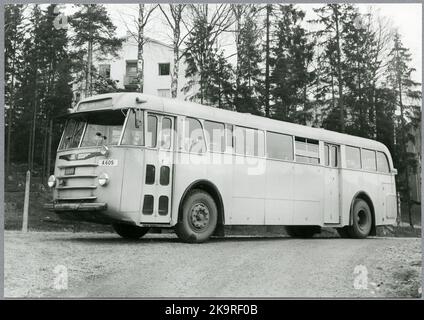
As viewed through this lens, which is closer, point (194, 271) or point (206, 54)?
point (194, 271)

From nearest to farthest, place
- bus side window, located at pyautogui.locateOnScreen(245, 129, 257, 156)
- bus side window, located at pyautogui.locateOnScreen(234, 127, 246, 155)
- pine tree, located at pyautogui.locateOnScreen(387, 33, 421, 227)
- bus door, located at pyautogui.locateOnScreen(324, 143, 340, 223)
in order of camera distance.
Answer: bus side window, located at pyautogui.locateOnScreen(234, 127, 246, 155)
bus side window, located at pyautogui.locateOnScreen(245, 129, 257, 156)
bus door, located at pyautogui.locateOnScreen(324, 143, 340, 223)
pine tree, located at pyautogui.locateOnScreen(387, 33, 421, 227)

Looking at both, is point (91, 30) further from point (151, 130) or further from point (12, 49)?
point (151, 130)

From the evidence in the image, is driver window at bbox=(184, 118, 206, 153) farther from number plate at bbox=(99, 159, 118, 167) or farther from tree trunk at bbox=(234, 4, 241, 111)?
tree trunk at bbox=(234, 4, 241, 111)

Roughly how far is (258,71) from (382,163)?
10490 millimetres

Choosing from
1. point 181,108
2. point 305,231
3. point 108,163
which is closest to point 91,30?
point 305,231

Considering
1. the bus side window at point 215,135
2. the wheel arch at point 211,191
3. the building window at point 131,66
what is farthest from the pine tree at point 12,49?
the building window at point 131,66

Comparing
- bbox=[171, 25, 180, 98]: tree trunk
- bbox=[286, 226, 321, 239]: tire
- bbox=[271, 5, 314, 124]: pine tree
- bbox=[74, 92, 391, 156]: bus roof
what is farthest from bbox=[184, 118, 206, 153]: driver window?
bbox=[271, 5, 314, 124]: pine tree

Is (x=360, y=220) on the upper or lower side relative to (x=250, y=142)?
lower

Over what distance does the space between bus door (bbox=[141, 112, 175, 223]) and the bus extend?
19 millimetres

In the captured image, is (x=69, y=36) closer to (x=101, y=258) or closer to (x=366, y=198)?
(x=366, y=198)

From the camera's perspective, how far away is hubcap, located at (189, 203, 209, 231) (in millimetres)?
11281

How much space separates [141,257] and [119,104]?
3.09 m

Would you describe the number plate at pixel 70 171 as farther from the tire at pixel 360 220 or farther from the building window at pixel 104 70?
the building window at pixel 104 70

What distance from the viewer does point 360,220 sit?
54.2 ft
